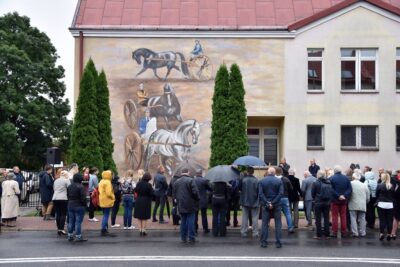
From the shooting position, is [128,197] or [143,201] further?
[128,197]

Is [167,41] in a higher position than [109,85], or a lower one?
higher

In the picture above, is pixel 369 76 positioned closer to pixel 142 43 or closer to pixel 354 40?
pixel 354 40

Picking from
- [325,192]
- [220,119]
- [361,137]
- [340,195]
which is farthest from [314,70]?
[325,192]

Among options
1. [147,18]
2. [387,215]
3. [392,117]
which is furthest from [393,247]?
[147,18]

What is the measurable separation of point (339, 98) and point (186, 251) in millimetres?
16871

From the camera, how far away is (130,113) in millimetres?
29172

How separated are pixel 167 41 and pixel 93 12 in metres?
4.34

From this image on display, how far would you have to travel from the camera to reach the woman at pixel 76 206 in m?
16.2

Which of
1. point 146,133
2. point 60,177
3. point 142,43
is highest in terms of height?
point 142,43

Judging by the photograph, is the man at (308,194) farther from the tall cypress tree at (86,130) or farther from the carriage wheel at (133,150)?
the carriage wheel at (133,150)

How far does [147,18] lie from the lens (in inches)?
1205

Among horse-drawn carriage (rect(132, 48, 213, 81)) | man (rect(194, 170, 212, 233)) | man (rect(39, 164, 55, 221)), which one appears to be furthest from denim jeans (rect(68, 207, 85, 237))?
horse-drawn carriage (rect(132, 48, 213, 81))

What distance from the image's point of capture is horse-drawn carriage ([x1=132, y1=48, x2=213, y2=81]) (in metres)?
29.2

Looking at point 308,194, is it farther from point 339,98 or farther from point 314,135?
point 339,98
